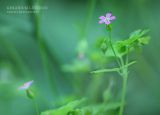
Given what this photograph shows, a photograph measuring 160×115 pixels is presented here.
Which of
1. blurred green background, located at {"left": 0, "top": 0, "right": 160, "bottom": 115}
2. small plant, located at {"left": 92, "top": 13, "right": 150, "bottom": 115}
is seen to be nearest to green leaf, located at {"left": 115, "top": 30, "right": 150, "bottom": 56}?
small plant, located at {"left": 92, "top": 13, "right": 150, "bottom": 115}

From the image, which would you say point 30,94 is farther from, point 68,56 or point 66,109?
point 68,56

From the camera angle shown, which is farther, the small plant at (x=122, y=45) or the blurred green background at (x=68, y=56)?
the blurred green background at (x=68, y=56)

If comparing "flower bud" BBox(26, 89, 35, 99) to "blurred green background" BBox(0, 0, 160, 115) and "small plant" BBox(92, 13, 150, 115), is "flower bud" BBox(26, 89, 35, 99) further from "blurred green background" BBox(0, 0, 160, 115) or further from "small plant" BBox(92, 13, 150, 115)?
"blurred green background" BBox(0, 0, 160, 115)

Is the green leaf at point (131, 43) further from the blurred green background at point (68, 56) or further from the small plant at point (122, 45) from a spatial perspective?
the blurred green background at point (68, 56)

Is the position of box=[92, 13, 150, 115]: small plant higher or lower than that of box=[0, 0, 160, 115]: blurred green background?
lower

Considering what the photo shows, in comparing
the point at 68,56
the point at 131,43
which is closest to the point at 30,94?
the point at 131,43

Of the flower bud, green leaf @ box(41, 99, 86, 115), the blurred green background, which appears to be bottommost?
green leaf @ box(41, 99, 86, 115)

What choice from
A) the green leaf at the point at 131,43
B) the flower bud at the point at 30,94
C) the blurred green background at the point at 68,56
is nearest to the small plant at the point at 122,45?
the green leaf at the point at 131,43

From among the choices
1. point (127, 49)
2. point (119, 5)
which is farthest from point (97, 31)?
point (127, 49)

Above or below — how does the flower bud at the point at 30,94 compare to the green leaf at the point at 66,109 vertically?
above
